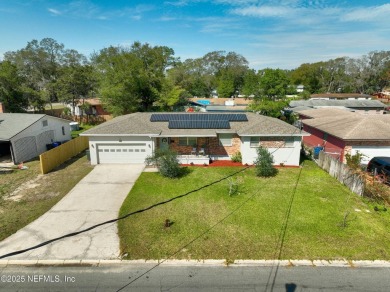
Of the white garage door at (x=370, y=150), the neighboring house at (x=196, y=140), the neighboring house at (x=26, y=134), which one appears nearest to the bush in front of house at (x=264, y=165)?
the neighboring house at (x=196, y=140)

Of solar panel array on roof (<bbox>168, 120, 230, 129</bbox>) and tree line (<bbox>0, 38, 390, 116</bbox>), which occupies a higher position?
tree line (<bbox>0, 38, 390, 116</bbox>)

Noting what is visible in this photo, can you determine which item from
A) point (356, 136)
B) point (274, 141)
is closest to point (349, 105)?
point (356, 136)

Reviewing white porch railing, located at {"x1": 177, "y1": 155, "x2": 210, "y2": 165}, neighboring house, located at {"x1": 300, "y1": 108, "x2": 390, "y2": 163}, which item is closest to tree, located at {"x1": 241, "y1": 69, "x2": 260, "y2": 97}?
neighboring house, located at {"x1": 300, "y1": 108, "x2": 390, "y2": 163}

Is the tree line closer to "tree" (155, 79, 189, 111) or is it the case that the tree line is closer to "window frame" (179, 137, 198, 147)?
"tree" (155, 79, 189, 111)

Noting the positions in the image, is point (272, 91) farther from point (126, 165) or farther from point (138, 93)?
point (126, 165)

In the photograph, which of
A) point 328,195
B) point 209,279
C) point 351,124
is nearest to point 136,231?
point 209,279

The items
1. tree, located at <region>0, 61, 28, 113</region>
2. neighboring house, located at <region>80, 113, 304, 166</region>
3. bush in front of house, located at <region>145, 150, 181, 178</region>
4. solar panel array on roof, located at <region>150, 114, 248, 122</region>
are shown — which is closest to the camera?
bush in front of house, located at <region>145, 150, 181, 178</region>

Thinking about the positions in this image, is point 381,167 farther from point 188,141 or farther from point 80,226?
point 80,226
